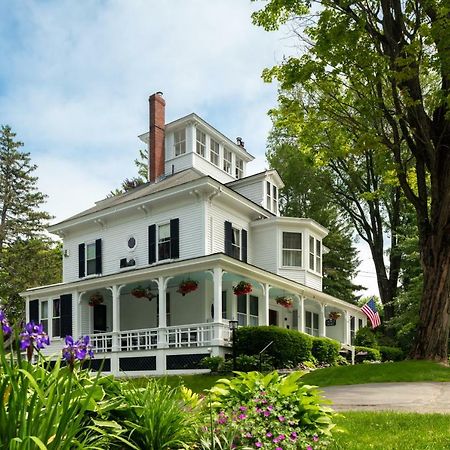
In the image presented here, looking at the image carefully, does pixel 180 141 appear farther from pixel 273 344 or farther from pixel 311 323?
pixel 273 344

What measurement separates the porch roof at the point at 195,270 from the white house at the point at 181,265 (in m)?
0.05

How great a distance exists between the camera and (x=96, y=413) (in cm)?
432

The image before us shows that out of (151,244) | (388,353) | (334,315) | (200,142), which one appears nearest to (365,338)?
(388,353)

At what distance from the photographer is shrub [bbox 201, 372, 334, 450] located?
459 centimetres

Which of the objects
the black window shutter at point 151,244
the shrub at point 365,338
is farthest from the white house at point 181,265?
the shrub at point 365,338

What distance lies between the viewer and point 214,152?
101 feet

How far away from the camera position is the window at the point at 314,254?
89.8 feet

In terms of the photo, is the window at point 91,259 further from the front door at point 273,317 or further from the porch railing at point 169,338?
the front door at point 273,317

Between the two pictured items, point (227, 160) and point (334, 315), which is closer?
point (334, 315)

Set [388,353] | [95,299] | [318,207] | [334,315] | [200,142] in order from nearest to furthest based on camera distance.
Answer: [95,299] < [200,142] < [334,315] < [388,353] < [318,207]

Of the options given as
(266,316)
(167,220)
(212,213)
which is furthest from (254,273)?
(167,220)

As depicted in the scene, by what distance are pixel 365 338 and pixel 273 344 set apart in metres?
14.3

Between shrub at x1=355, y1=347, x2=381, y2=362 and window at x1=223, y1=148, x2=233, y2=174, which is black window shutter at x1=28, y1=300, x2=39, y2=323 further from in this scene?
shrub at x1=355, y1=347, x2=381, y2=362

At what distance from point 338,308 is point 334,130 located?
13.1 metres
